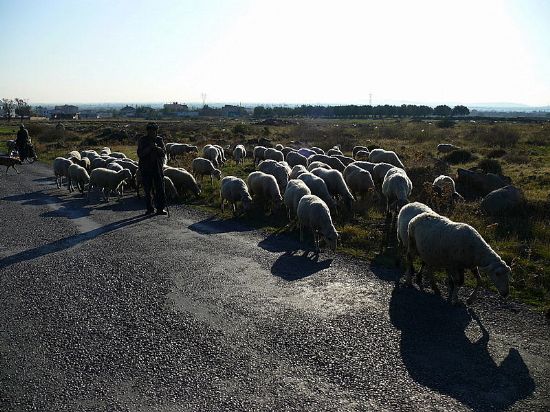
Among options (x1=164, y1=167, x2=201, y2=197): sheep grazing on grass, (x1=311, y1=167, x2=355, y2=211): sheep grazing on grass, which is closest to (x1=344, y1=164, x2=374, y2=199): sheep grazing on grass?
(x1=311, y1=167, x2=355, y2=211): sheep grazing on grass

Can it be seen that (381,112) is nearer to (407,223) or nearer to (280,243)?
(280,243)

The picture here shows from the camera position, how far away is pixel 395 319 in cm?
834

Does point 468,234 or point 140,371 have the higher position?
point 468,234

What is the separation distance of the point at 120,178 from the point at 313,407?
17031 millimetres

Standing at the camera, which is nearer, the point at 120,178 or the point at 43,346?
the point at 43,346

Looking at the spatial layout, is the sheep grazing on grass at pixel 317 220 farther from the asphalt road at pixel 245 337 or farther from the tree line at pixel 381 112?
the tree line at pixel 381 112

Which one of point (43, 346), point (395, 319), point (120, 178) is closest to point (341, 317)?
point (395, 319)

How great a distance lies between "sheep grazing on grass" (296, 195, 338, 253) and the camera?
40.9 ft

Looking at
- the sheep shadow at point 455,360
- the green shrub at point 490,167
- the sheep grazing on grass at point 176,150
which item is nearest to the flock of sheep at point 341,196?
the sheep shadow at point 455,360

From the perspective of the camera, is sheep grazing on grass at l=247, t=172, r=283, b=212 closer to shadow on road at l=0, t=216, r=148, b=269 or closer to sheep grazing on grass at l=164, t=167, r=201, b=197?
sheep grazing on grass at l=164, t=167, r=201, b=197

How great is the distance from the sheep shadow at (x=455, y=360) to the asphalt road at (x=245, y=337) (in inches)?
0.9

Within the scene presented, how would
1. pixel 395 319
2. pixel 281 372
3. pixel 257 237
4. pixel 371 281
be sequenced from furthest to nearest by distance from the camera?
pixel 257 237 → pixel 371 281 → pixel 395 319 → pixel 281 372

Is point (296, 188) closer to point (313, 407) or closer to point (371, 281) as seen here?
point (371, 281)

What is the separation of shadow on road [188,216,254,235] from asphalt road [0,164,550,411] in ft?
7.93
